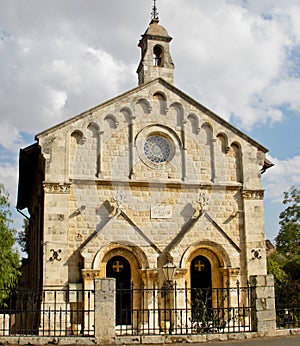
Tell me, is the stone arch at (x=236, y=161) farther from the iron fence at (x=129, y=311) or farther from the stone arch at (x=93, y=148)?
the stone arch at (x=93, y=148)

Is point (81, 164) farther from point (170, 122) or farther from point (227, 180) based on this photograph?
point (227, 180)

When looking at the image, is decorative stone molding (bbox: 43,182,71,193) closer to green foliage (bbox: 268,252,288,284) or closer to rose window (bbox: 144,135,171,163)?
rose window (bbox: 144,135,171,163)

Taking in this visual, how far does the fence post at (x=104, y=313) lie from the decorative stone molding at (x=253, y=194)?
9.52m

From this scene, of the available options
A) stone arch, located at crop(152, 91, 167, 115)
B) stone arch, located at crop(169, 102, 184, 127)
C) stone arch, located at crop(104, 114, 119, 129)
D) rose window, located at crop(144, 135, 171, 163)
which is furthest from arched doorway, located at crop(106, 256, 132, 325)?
stone arch, located at crop(152, 91, 167, 115)

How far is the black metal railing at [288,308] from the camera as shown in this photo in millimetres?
15748

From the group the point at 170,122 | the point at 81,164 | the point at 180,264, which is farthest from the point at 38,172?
the point at 180,264

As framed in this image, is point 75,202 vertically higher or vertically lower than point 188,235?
higher

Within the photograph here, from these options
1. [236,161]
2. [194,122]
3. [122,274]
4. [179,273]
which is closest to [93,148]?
[194,122]

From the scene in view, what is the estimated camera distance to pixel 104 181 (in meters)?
19.5

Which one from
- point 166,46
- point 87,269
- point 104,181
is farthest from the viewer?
point 166,46

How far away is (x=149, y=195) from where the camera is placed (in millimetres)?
19984

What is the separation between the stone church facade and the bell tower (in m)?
1.52

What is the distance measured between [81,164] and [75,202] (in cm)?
159

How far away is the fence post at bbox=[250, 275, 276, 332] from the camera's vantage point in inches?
544
